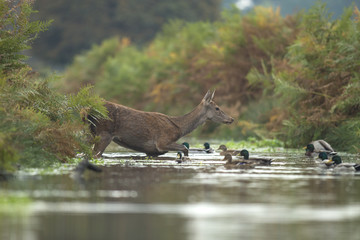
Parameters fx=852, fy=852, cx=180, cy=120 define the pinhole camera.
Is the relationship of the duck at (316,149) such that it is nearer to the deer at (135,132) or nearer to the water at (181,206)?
the deer at (135,132)

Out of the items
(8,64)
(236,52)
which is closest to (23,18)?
(8,64)

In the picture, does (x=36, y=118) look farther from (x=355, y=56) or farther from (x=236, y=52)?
(x=236, y=52)

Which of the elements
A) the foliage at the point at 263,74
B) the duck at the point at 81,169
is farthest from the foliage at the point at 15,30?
the foliage at the point at 263,74

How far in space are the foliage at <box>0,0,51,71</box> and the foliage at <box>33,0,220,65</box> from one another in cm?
7493

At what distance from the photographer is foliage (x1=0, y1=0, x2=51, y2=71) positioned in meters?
17.1

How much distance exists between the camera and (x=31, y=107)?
1638 cm

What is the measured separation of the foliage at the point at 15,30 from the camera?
1711cm

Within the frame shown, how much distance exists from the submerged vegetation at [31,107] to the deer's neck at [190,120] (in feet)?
8.11

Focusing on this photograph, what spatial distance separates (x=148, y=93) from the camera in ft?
149

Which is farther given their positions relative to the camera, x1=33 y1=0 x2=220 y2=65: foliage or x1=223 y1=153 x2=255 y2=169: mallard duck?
x1=33 y1=0 x2=220 y2=65: foliage

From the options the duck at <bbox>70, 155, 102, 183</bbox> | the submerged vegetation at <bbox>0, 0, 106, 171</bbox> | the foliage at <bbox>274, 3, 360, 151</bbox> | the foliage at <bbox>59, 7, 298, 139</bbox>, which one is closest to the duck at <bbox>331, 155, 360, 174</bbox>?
the duck at <bbox>70, 155, 102, 183</bbox>

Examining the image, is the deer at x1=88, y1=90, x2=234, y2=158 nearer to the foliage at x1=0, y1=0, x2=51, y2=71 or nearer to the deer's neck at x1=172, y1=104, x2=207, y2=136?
the deer's neck at x1=172, y1=104, x2=207, y2=136

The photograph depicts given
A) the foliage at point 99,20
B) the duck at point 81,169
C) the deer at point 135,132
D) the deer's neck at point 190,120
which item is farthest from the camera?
the foliage at point 99,20

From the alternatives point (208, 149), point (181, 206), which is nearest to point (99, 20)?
point (208, 149)
